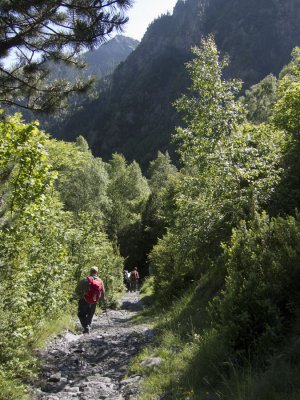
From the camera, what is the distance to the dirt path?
638 cm

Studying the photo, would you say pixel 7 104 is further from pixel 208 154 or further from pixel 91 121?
pixel 91 121

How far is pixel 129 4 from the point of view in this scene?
278 inches

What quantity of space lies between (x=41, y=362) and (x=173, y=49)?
194 meters

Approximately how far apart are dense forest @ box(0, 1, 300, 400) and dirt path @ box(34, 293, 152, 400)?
37 centimetres

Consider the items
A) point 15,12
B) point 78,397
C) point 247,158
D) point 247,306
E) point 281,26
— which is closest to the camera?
point 247,306

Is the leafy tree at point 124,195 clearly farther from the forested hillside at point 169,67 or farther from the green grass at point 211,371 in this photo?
the forested hillside at point 169,67

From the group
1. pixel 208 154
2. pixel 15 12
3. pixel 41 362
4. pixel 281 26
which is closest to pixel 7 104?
pixel 15 12

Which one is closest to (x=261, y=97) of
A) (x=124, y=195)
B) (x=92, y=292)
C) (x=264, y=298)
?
(x=124, y=195)

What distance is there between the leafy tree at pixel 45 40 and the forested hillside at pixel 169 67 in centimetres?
12627

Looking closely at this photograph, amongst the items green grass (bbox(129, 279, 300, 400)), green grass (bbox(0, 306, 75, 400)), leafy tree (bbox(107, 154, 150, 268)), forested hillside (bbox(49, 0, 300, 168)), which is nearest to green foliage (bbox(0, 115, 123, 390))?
green grass (bbox(0, 306, 75, 400))

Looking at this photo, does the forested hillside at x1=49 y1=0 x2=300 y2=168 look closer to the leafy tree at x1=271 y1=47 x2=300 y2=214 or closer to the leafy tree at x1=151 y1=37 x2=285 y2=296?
the leafy tree at x1=271 y1=47 x2=300 y2=214

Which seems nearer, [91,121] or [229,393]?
[229,393]

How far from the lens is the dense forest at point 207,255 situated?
517 cm

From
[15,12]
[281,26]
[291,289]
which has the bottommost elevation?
[291,289]
